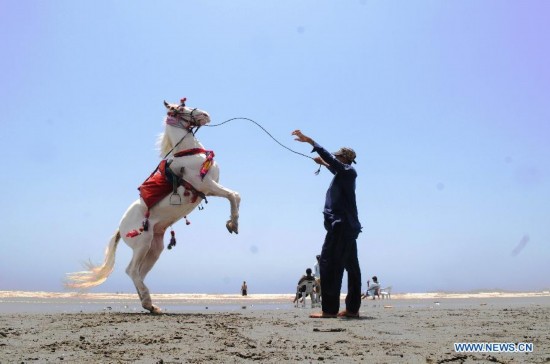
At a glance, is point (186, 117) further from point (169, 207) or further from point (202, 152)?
point (169, 207)

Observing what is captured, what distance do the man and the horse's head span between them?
1.76 meters

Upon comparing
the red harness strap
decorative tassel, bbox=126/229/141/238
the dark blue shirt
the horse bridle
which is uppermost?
the horse bridle

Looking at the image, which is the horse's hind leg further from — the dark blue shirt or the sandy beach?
the dark blue shirt

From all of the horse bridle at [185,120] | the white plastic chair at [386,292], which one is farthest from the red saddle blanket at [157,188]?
the white plastic chair at [386,292]

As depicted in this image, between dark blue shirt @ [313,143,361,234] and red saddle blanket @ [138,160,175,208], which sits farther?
red saddle blanket @ [138,160,175,208]

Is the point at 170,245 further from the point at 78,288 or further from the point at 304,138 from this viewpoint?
the point at 304,138

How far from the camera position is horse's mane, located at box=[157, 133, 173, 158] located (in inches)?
317

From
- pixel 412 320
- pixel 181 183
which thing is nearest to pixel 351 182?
pixel 412 320

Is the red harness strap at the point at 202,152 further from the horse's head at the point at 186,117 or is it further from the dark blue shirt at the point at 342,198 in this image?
the dark blue shirt at the point at 342,198

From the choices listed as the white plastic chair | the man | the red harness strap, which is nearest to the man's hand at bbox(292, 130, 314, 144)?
the man

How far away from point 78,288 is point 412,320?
4956 mm

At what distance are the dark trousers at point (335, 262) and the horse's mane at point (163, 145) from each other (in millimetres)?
2790

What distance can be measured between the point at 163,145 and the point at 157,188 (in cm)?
85

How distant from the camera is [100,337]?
16.0ft
